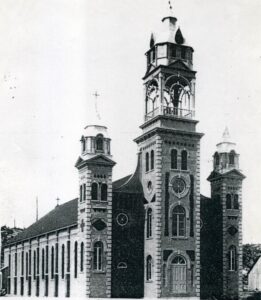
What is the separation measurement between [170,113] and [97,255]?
12.1 meters

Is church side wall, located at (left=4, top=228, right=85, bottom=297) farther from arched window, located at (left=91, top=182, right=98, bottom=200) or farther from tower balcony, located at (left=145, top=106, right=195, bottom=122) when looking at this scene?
tower balcony, located at (left=145, top=106, right=195, bottom=122)

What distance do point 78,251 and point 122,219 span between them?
13.2 ft

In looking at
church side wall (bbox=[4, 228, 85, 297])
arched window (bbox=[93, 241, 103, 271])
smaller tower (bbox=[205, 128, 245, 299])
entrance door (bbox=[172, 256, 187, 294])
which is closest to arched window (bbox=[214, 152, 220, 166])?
smaller tower (bbox=[205, 128, 245, 299])

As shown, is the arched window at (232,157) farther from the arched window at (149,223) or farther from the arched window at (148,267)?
the arched window at (148,267)

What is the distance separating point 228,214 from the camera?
49.0m

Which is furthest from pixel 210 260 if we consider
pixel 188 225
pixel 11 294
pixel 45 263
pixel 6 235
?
pixel 6 235

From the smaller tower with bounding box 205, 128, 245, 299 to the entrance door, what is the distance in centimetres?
405

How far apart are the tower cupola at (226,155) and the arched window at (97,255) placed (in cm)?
1209

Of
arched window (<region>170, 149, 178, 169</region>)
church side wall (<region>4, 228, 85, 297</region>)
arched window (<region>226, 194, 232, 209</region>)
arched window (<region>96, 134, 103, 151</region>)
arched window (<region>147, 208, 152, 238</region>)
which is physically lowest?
church side wall (<region>4, 228, 85, 297</region>)

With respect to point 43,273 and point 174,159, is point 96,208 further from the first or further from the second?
point 43,273

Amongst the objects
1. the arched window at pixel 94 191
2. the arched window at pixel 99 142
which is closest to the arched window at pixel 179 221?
the arched window at pixel 94 191

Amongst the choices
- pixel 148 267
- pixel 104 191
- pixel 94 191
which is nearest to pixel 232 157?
pixel 104 191

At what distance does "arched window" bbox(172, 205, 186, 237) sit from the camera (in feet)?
→ 149

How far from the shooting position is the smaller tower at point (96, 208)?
43969 mm
